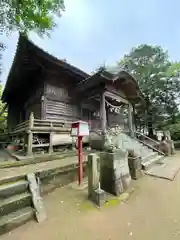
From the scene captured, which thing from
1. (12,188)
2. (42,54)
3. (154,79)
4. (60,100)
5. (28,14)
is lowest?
(12,188)

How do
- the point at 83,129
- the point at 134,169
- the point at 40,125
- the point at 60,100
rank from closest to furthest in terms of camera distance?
the point at 83,129 → the point at 134,169 → the point at 40,125 → the point at 60,100

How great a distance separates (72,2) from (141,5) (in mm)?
5384

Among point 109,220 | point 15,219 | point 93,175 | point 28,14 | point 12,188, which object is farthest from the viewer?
point 28,14

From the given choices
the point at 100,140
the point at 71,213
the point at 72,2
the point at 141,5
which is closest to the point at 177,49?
the point at 141,5

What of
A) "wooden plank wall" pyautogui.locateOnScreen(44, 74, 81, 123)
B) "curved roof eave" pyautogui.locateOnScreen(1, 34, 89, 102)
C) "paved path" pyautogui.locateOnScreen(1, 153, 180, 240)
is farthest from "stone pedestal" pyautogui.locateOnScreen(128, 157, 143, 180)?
"curved roof eave" pyautogui.locateOnScreen(1, 34, 89, 102)

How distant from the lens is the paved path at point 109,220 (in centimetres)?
201

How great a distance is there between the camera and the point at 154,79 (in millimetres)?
14234

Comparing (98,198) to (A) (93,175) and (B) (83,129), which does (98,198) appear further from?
(B) (83,129)

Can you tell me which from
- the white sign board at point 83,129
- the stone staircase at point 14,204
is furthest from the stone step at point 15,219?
the white sign board at point 83,129

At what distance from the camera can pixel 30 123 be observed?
16.7 ft

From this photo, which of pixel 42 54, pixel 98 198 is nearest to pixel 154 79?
pixel 42 54

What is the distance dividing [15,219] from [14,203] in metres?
0.28

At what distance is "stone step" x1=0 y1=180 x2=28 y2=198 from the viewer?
2.52 m

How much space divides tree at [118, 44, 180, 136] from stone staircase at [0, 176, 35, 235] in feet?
47.7
